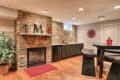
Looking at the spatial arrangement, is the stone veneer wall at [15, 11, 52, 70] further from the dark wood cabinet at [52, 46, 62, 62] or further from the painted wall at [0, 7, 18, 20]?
the dark wood cabinet at [52, 46, 62, 62]

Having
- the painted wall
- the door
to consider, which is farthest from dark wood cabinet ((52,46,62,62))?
the door

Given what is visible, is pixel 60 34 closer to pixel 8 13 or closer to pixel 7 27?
pixel 7 27

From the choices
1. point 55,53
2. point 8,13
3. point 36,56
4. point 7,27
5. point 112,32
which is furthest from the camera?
point 112,32

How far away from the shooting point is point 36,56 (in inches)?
146

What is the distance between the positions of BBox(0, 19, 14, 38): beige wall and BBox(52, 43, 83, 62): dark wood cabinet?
7.12 ft

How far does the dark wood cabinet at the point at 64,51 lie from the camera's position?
4064 millimetres

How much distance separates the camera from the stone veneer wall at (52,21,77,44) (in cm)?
489

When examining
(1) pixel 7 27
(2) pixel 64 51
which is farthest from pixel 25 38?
(2) pixel 64 51

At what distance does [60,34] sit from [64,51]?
1.37 m

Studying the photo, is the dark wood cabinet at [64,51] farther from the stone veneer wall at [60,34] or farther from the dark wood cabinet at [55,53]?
the stone veneer wall at [60,34]

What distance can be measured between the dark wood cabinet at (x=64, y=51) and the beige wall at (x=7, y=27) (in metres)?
2.17

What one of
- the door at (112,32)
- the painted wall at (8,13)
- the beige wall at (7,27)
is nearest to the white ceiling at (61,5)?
the painted wall at (8,13)

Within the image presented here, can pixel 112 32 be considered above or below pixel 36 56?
above

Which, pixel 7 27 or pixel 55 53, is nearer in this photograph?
pixel 7 27
